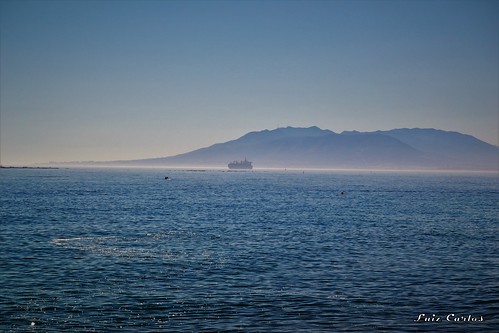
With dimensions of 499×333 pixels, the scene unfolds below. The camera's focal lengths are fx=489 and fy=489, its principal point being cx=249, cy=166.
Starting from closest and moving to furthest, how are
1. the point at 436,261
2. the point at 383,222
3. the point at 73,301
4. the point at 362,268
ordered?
the point at 73,301 → the point at 362,268 → the point at 436,261 → the point at 383,222

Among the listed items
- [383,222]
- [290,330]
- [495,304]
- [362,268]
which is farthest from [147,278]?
[383,222]

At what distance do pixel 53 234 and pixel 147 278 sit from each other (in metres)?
22.3

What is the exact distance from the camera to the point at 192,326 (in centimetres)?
2192

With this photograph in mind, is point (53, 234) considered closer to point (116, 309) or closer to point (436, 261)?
point (116, 309)

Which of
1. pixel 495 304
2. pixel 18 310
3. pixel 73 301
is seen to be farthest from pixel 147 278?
pixel 495 304

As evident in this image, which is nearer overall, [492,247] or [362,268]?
[362,268]

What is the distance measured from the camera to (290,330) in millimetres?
21453

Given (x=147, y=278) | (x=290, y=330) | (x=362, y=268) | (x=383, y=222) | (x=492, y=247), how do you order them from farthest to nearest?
(x=383, y=222), (x=492, y=247), (x=362, y=268), (x=147, y=278), (x=290, y=330)

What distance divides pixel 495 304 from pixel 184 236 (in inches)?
1217

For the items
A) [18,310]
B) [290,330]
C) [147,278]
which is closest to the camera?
[290,330]

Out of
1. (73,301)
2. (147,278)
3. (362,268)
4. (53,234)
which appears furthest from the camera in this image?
(53,234)

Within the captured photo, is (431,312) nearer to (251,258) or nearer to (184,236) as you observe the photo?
(251,258)

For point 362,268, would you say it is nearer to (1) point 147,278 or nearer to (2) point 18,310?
(1) point 147,278

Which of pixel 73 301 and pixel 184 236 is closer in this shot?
pixel 73 301
